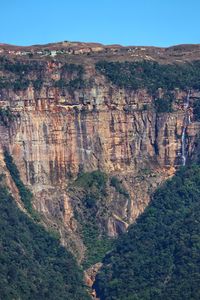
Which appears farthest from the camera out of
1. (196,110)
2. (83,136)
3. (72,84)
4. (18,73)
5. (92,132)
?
(196,110)

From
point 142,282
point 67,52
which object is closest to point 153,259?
point 142,282

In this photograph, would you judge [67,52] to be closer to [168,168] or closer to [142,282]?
[168,168]

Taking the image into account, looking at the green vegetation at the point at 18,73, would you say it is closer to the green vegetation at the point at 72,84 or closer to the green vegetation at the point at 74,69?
the green vegetation at the point at 72,84

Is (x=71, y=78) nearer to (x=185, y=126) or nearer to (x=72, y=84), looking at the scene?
(x=72, y=84)

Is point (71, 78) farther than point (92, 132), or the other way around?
point (92, 132)

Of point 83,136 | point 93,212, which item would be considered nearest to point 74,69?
point 83,136

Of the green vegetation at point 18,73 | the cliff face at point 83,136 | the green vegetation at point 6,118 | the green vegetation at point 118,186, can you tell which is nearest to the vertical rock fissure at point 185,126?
the cliff face at point 83,136
